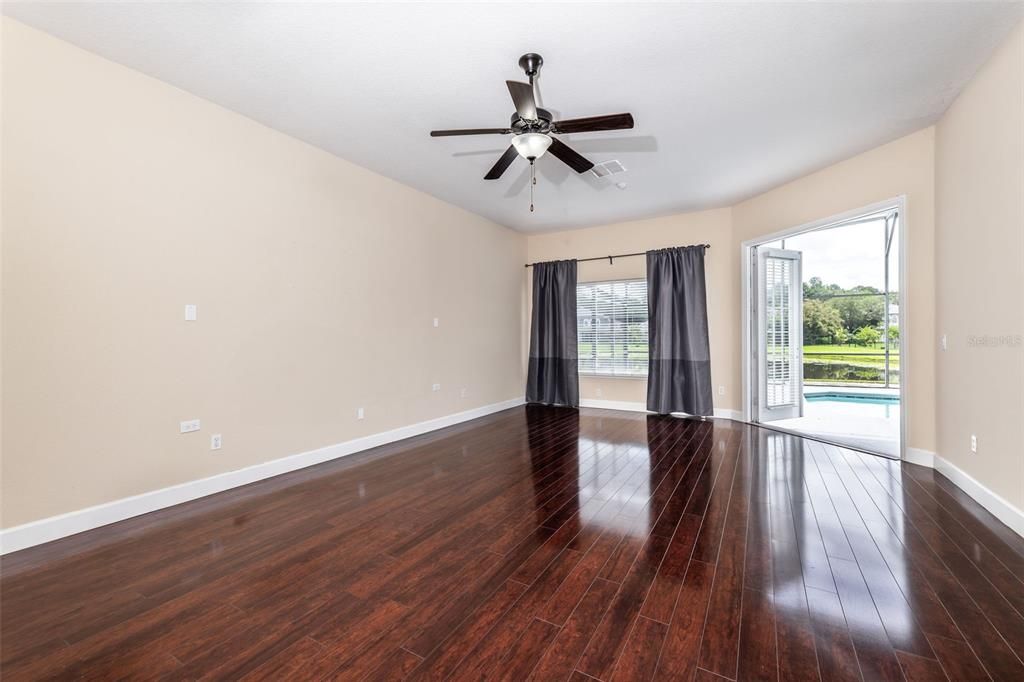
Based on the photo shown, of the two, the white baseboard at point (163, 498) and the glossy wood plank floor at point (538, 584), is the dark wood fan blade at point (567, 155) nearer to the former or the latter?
the glossy wood plank floor at point (538, 584)

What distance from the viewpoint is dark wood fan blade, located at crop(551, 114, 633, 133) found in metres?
2.44

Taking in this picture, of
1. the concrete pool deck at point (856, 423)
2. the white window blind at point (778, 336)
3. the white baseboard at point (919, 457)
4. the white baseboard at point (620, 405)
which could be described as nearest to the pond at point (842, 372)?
the concrete pool deck at point (856, 423)

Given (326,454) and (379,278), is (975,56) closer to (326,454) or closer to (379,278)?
(379,278)

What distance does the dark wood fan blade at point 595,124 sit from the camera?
2438 mm

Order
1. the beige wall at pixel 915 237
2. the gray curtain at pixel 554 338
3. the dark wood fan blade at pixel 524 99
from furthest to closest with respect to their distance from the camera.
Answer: the gray curtain at pixel 554 338, the beige wall at pixel 915 237, the dark wood fan blade at pixel 524 99

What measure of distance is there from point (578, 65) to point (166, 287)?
124 inches

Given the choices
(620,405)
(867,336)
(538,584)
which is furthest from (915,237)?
(867,336)

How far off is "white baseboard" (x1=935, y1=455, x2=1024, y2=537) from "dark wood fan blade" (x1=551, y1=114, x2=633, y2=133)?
10.4ft

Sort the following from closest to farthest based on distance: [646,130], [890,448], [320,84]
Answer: [320,84]
[646,130]
[890,448]

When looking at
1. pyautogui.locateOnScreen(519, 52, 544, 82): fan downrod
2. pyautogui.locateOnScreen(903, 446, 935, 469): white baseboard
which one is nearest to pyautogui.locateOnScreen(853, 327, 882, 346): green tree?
pyautogui.locateOnScreen(903, 446, 935, 469): white baseboard

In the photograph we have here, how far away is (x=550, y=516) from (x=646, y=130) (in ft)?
10.3

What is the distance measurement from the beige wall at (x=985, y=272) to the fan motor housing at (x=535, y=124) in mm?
2657

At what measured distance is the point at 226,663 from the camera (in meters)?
1.51

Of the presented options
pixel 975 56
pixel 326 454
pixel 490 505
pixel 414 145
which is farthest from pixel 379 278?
pixel 975 56
